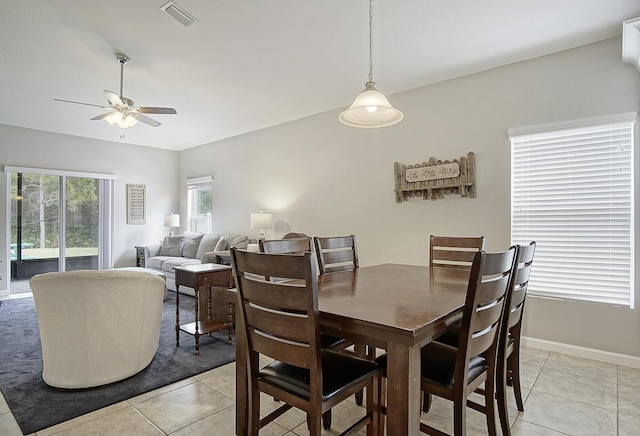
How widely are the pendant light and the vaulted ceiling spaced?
0.43 metres

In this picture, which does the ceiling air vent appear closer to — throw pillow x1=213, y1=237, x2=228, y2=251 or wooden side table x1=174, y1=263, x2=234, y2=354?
wooden side table x1=174, y1=263, x2=234, y2=354

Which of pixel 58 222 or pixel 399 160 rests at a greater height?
pixel 399 160

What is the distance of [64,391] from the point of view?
229 centimetres

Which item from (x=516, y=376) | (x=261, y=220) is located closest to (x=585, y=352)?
(x=516, y=376)

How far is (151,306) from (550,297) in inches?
130

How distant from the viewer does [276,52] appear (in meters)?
3.06

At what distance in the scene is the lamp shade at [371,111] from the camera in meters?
2.15

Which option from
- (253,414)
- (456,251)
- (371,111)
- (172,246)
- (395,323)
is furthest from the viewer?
(172,246)

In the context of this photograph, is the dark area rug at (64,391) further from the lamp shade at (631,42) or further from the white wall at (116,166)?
the lamp shade at (631,42)

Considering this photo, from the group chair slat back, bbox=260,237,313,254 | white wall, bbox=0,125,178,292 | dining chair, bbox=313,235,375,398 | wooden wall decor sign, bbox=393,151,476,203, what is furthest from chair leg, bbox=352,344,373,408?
white wall, bbox=0,125,178,292

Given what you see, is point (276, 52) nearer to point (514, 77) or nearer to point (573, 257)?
point (514, 77)

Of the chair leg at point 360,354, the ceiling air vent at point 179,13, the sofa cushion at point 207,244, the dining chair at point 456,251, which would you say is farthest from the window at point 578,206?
the sofa cushion at point 207,244

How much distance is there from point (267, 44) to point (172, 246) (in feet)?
14.7

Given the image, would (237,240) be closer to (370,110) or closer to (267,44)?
(267,44)
